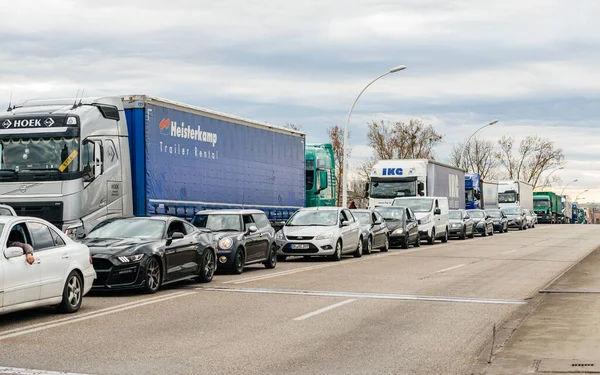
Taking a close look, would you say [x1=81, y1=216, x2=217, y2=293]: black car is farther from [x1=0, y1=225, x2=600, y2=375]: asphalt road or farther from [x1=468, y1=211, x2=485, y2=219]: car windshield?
[x1=468, y1=211, x2=485, y2=219]: car windshield

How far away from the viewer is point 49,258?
12.2 meters

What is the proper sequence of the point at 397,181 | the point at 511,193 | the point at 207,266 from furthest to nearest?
the point at 511,193, the point at 397,181, the point at 207,266

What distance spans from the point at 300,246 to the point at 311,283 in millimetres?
7678

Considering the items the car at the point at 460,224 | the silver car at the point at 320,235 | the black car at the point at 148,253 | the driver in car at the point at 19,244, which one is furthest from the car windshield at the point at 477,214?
the driver in car at the point at 19,244

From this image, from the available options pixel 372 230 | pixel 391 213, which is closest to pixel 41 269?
pixel 372 230

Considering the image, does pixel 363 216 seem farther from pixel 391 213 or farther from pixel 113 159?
pixel 113 159

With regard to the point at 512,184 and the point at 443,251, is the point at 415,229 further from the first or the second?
the point at 512,184

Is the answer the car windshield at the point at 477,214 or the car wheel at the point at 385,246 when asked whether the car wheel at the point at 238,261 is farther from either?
the car windshield at the point at 477,214

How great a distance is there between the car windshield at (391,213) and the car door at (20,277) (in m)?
23.0

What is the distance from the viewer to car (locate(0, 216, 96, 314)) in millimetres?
11297

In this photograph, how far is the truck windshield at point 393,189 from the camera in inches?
1654

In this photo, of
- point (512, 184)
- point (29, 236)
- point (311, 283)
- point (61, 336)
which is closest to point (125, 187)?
point (311, 283)

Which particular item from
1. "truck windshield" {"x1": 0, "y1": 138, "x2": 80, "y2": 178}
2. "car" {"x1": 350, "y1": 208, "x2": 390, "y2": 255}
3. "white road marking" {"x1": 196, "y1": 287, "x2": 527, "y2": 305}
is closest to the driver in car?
"white road marking" {"x1": 196, "y1": 287, "x2": 527, "y2": 305}

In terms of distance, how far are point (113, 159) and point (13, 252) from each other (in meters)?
9.50
